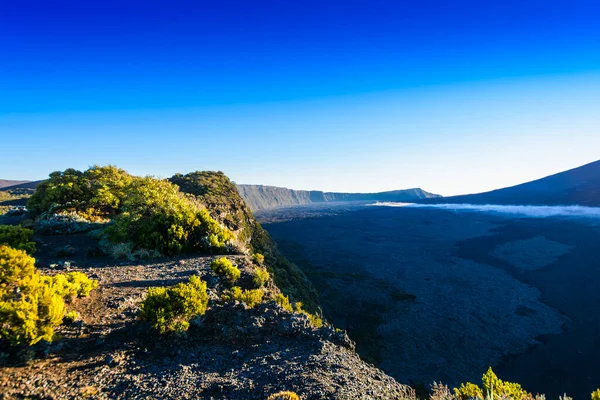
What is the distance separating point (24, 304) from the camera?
16.4 ft

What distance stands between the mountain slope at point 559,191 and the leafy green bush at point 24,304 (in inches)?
3825

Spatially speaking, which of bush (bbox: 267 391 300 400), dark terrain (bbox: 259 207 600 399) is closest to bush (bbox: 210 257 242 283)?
bush (bbox: 267 391 300 400)

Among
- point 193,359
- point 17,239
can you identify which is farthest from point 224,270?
point 17,239

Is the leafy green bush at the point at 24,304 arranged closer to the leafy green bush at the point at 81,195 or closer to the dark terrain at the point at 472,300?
the leafy green bush at the point at 81,195

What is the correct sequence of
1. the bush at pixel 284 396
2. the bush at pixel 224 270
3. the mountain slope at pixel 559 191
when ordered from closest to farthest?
the bush at pixel 284 396 < the bush at pixel 224 270 < the mountain slope at pixel 559 191

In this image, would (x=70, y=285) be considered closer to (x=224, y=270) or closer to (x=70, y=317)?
(x=70, y=317)

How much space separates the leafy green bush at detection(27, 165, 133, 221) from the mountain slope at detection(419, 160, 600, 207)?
314ft

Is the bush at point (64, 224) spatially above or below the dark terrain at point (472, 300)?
above

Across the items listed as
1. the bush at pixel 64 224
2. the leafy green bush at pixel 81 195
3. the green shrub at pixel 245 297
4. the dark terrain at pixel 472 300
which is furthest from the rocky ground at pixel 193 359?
the dark terrain at pixel 472 300

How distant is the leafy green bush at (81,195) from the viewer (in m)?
15.6

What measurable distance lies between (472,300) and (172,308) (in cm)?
Answer: 2870

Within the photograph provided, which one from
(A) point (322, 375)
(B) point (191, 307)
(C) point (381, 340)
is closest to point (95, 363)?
(B) point (191, 307)

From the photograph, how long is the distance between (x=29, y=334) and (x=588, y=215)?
281ft

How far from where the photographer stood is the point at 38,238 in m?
12.3
